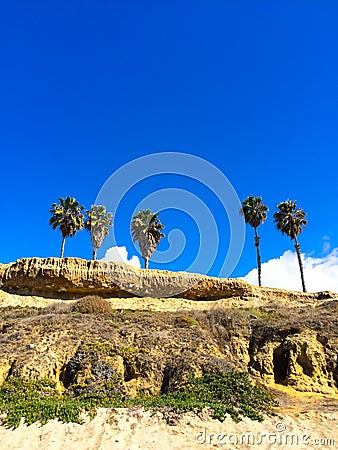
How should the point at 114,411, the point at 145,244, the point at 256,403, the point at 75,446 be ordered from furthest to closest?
the point at 145,244, the point at 256,403, the point at 114,411, the point at 75,446

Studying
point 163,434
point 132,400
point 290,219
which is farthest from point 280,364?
point 290,219

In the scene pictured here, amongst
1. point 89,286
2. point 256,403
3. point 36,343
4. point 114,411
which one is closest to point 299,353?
point 256,403

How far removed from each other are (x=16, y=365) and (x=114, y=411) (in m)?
4.97

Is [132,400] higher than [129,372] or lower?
lower

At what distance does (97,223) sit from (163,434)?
44927 mm

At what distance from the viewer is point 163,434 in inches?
372

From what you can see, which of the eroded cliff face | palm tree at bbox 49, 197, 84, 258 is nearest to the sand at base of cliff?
the eroded cliff face

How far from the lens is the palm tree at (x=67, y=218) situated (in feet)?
149

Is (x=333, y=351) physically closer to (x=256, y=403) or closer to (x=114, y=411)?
(x=256, y=403)

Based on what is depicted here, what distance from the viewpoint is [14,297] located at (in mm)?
30438

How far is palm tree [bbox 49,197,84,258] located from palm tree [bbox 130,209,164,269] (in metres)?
8.64

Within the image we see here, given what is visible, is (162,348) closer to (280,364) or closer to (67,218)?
(280,364)

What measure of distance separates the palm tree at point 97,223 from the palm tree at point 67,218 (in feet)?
13.0

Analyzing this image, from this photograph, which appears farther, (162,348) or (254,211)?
(254,211)
